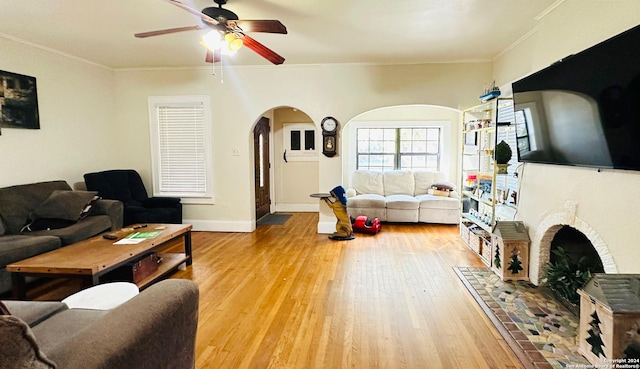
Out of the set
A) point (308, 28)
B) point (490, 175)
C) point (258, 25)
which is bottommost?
point (490, 175)

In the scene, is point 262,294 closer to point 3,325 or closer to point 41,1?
point 3,325

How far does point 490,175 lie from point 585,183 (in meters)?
1.43

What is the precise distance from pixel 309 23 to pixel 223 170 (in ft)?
8.95

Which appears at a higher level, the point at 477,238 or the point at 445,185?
the point at 445,185

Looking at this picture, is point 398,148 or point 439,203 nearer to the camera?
point 439,203

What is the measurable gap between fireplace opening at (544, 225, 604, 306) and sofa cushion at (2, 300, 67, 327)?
3.32 m

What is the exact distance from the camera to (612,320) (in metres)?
1.72

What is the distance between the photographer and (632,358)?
1.72 m

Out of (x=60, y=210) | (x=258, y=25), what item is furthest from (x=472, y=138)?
(x=60, y=210)

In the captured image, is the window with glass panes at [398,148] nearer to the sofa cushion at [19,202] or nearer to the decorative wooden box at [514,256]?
the decorative wooden box at [514,256]

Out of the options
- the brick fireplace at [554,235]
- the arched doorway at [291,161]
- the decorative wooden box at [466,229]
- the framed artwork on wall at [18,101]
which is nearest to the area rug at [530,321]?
the brick fireplace at [554,235]

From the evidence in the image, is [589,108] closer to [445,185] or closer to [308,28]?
[308,28]

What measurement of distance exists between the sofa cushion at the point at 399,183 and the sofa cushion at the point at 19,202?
503 cm

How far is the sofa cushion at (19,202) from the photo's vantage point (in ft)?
10.9
